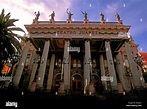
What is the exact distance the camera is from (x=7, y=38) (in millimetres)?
17859

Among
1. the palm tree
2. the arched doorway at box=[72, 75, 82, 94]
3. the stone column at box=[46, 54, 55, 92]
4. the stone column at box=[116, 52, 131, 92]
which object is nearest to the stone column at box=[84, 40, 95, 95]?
the arched doorway at box=[72, 75, 82, 94]

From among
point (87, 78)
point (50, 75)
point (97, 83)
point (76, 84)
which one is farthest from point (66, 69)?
point (97, 83)

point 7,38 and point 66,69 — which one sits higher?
point 7,38

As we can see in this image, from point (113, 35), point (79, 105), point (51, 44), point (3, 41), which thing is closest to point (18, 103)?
point (79, 105)

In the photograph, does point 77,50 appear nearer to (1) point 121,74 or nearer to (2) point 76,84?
(2) point 76,84

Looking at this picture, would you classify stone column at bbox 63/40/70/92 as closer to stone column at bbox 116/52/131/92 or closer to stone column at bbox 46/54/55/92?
stone column at bbox 46/54/55/92

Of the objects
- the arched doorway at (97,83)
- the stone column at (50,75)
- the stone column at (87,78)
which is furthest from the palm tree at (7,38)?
the arched doorway at (97,83)

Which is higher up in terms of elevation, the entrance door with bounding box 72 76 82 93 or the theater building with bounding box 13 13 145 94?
the theater building with bounding box 13 13 145 94

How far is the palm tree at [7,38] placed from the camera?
1747 cm

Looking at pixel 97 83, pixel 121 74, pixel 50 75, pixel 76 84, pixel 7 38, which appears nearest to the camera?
pixel 7 38

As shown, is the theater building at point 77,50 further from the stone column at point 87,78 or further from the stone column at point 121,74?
the stone column at point 87,78

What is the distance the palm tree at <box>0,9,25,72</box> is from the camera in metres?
17.5

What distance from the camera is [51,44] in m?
23.1

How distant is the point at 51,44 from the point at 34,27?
400 cm
